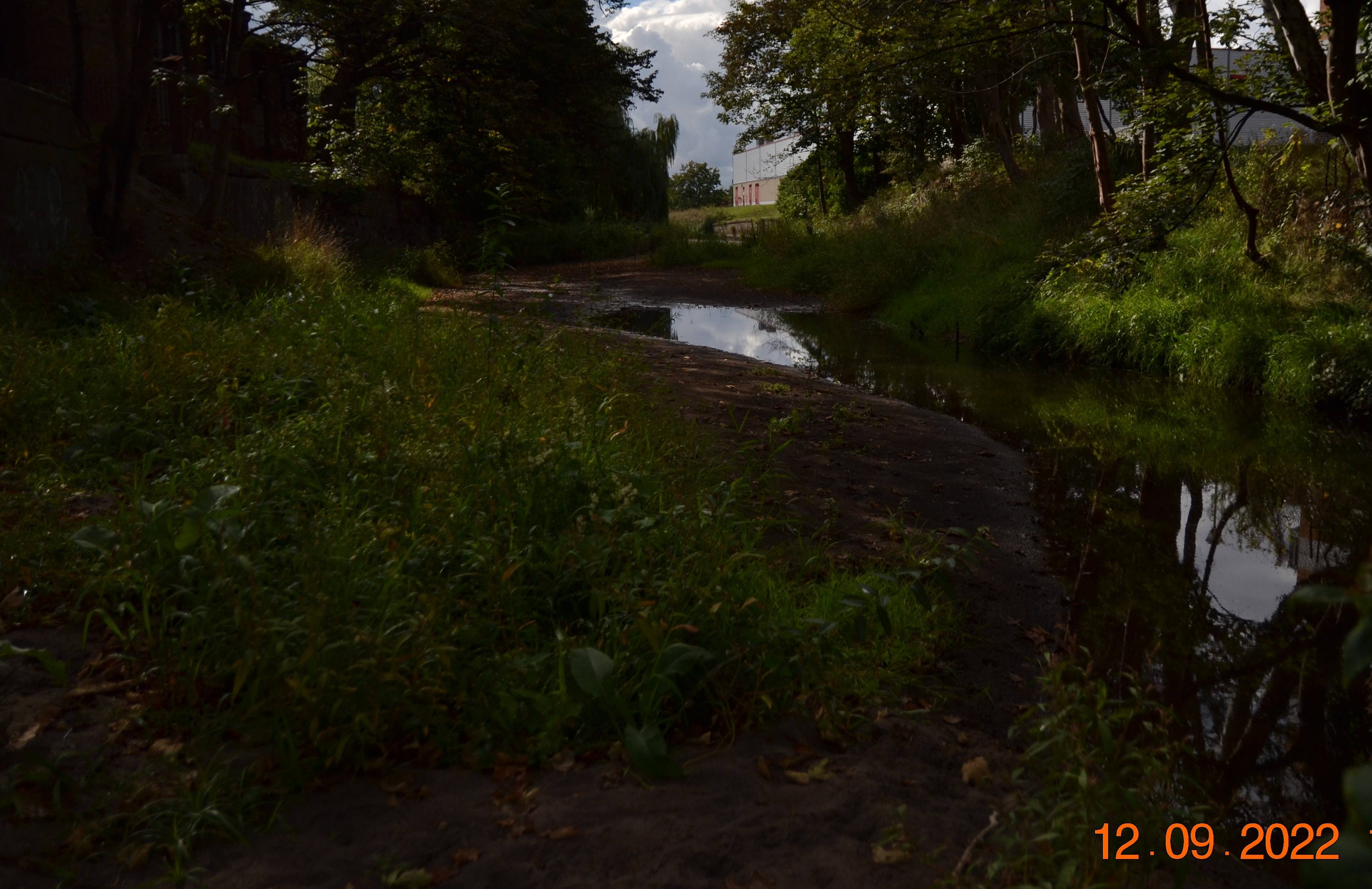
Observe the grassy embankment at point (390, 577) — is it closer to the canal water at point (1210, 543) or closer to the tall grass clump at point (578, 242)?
the canal water at point (1210, 543)

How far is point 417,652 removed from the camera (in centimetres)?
305

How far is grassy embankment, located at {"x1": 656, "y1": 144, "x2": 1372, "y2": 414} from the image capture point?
378 inches

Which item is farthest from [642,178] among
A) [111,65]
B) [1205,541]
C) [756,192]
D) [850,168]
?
[756,192]

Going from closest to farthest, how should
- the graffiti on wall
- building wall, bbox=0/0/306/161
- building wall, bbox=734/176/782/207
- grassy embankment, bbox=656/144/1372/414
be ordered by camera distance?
the graffiti on wall
grassy embankment, bbox=656/144/1372/414
building wall, bbox=0/0/306/161
building wall, bbox=734/176/782/207

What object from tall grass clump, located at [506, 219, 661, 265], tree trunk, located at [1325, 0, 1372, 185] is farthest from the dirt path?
tall grass clump, located at [506, 219, 661, 265]

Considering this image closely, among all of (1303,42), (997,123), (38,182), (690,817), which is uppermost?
(997,123)

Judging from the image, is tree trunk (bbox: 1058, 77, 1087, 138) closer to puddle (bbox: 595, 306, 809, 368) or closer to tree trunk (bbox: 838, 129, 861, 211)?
puddle (bbox: 595, 306, 809, 368)

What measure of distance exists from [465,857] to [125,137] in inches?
423

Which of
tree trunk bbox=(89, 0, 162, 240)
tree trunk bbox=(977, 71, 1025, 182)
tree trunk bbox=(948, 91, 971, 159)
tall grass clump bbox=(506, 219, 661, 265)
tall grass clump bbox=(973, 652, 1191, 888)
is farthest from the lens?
tall grass clump bbox=(506, 219, 661, 265)

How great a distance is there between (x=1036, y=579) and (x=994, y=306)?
9696mm

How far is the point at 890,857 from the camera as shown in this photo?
2.50m

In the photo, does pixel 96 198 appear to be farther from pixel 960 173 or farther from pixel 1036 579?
pixel 960 173

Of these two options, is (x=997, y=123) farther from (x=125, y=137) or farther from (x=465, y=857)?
(x=465, y=857)
